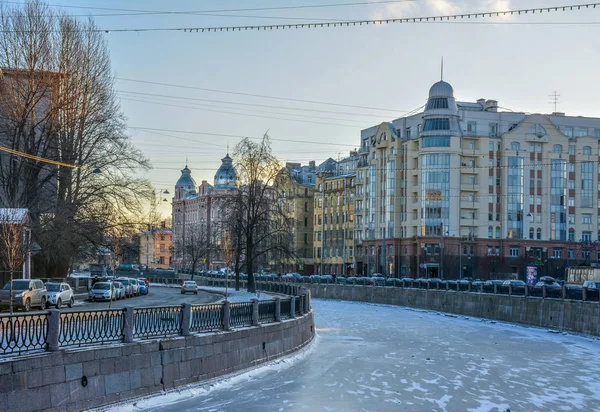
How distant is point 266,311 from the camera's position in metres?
30.6

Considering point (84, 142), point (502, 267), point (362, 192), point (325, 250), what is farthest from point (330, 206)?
point (84, 142)

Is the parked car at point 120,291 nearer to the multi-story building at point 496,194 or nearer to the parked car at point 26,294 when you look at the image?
the parked car at point 26,294

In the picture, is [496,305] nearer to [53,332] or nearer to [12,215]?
[12,215]

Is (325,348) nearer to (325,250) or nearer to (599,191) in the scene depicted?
(599,191)

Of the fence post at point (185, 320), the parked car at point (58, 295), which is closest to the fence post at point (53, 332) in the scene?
the fence post at point (185, 320)

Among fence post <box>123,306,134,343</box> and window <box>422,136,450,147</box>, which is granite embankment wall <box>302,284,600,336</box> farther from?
fence post <box>123,306,134,343</box>

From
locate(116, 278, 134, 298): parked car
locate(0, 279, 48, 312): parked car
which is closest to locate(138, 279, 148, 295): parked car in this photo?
locate(116, 278, 134, 298): parked car

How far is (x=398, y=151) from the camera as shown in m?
105

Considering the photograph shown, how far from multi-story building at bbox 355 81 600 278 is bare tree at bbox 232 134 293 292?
3141 centimetres

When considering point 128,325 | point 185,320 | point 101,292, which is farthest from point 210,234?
point 128,325

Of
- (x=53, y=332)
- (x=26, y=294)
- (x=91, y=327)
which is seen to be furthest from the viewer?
(x=26, y=294)

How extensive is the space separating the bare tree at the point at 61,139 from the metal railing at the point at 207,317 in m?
26.5

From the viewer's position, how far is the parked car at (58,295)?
1651 inches

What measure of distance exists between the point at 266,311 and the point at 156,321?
8560 mm
